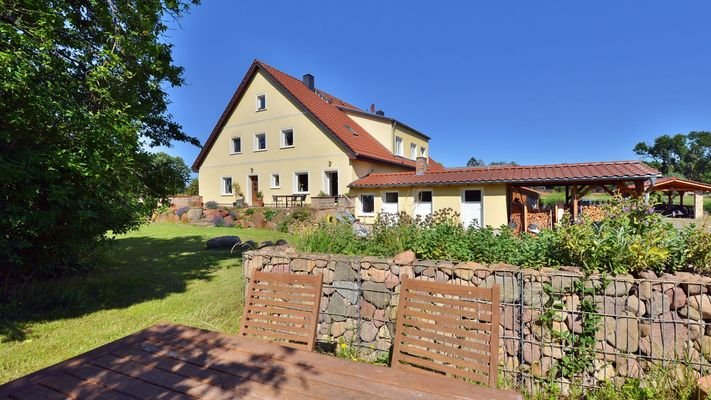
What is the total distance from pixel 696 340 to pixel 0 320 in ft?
25.1

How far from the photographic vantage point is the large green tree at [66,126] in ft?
13.3

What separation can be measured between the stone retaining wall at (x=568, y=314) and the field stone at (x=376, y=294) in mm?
10

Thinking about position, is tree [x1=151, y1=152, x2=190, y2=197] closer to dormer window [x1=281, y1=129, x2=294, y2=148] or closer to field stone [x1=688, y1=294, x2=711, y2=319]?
field stone [x1=688, y1=294, x2=711, y2=319]

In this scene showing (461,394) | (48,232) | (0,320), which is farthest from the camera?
(48,232)

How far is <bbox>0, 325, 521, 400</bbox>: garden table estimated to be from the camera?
61.9 inches

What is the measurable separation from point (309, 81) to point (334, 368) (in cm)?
2298

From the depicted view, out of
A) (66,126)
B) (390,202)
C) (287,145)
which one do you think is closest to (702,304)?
(66,126)

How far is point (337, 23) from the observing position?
14484mm

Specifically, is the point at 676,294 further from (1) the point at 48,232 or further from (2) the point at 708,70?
(2) the point at 708,70

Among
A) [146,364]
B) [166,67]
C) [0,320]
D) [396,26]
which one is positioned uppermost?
[396,26]

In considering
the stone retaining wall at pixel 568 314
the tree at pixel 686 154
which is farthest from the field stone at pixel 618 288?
the tree at pixel 686 154

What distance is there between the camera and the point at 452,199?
15.1 metres

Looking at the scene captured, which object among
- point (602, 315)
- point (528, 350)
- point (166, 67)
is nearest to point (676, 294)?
point (602, 315)

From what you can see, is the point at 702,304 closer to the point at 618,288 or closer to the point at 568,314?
the point at 618,288
